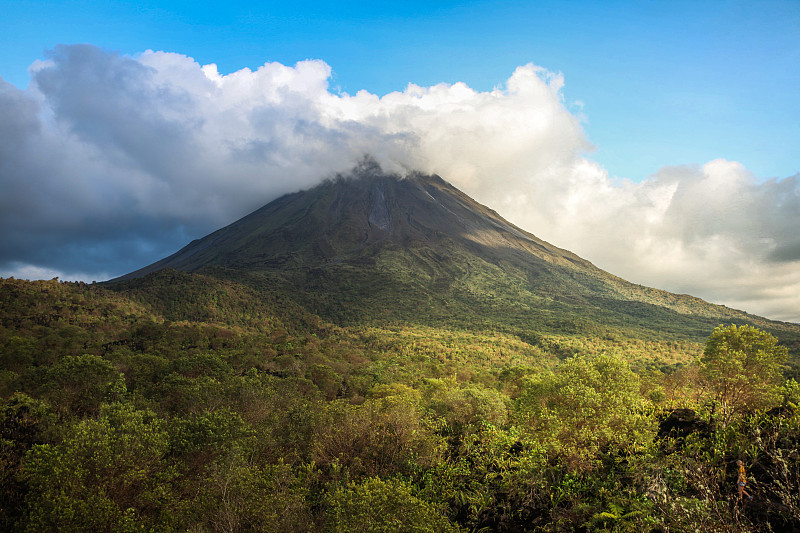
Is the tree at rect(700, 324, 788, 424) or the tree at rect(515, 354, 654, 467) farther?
the tree at rect(700, 324, 788, 424)

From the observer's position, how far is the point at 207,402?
85.6 feet

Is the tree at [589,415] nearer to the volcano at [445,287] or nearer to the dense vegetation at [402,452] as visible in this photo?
the dense vegetation at [402,452]

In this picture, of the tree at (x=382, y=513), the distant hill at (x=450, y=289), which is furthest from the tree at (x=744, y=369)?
the distant hill at (x=450, y=289)

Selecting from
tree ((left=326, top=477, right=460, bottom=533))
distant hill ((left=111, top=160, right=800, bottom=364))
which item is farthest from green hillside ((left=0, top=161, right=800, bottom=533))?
distant hill ((left=111, top=160, right=800, bottom=364))

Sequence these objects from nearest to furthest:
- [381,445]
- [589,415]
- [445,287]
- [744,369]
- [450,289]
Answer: [589,415] → [381,445] → [744,369] → [450,289] → [445,287]

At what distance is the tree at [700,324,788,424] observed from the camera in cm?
1897

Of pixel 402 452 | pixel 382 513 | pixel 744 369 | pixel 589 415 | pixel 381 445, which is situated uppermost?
pixel 744 369

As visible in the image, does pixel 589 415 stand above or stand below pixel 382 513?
above

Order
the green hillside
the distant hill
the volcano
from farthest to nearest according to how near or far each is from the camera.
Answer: the volcano < the distant hill < the green hillside

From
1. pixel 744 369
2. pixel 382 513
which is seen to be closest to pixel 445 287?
pixel 744 369

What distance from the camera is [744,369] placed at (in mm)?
20203

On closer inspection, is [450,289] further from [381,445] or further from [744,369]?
[381,445]

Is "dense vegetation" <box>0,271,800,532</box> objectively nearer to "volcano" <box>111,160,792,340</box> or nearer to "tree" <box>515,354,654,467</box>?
"tree" <box>515,354,654,467</box>

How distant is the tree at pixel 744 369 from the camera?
1897 cm
